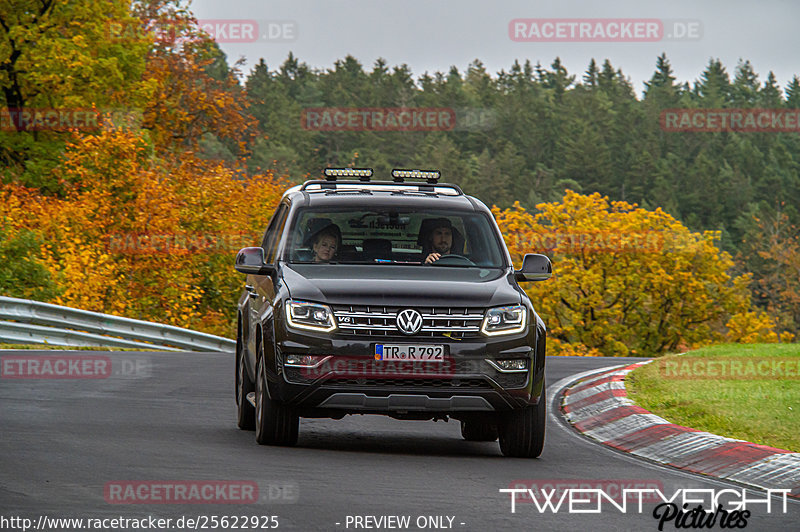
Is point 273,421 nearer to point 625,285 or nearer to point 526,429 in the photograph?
point 526,429

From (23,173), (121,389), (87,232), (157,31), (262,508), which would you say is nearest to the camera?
(262,508)

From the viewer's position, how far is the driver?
36.4ft

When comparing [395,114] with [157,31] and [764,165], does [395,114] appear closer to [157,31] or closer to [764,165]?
[764,165]

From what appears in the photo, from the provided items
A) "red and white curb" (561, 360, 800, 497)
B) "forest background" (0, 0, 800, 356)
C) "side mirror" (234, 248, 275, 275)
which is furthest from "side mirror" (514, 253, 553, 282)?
"forest background" (0, 0, 800, 356)

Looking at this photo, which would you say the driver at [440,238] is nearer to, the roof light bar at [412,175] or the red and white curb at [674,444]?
the roof light bar at [412,175]

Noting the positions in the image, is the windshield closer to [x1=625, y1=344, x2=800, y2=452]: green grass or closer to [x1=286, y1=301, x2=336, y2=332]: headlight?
[x1=286, y1=301, x2=336, y2=332]: headlight

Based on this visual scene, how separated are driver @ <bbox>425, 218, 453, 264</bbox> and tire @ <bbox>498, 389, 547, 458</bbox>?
1.59m

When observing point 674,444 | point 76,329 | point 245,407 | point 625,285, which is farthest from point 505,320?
point 625,285

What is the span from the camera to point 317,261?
423 inches

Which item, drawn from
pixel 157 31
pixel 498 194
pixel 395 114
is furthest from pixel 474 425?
pixel 395 114

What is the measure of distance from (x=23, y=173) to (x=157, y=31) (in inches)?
467

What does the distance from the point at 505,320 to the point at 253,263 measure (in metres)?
2.15

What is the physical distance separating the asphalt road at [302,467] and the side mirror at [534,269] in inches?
55.5

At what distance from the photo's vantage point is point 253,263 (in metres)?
10.7
